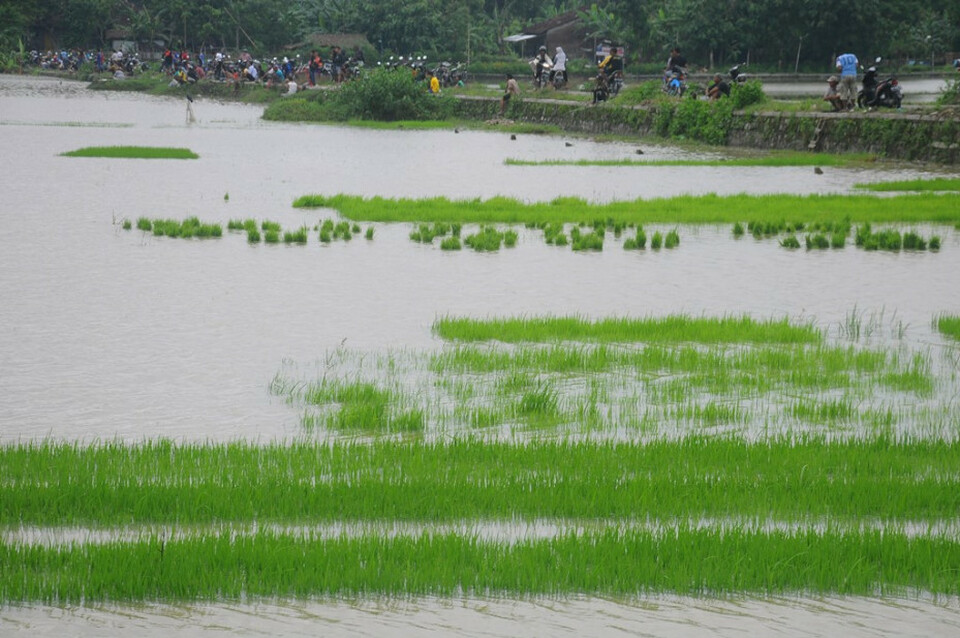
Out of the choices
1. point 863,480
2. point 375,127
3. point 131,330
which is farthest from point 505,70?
point 863,480

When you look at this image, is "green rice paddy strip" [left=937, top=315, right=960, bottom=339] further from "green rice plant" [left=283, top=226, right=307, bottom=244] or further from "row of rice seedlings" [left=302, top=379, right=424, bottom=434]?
"green rice plant" [left=283, top=226, right=307, bottom=244]

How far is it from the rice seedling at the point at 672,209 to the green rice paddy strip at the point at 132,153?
777 centimetres

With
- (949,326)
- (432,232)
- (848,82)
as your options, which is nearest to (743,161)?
(848,82)

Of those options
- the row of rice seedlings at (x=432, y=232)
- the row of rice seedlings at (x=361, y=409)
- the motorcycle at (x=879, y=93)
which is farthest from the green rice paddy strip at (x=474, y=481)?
the motorcycle at (x=879, y=93)

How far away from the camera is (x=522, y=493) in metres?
5.19

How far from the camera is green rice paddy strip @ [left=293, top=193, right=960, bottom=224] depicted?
15.5m

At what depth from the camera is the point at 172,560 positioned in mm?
4277

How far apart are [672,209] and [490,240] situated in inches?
148

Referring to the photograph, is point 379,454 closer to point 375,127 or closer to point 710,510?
point 710,510

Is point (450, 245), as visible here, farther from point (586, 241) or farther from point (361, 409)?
point (361, 409)

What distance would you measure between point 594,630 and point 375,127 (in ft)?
106

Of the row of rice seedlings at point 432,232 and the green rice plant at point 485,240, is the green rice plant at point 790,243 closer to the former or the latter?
the green rice plant at point 485,240

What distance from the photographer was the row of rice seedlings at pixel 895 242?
13.5 meters

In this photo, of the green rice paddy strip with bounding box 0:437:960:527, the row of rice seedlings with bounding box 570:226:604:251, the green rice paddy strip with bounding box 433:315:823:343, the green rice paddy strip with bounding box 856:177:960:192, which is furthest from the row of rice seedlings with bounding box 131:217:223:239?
the green rice paddy strip with bounding box 856:177:960:192
